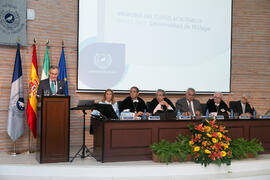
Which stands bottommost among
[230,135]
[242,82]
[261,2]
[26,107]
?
[230,135]

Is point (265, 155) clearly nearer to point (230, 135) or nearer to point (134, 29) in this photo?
point (230, 135)

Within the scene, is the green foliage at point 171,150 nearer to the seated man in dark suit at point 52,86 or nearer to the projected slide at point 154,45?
the seated man in dark suit at point 52,86

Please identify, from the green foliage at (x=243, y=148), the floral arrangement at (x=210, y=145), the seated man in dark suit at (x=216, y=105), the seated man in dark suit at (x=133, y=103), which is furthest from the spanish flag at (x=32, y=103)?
the green foliage at (x=243, y=148)

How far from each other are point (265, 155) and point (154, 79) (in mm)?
2517

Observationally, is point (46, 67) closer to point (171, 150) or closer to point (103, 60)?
point (103, 60)

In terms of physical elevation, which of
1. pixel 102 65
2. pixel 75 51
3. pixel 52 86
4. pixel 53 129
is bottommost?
pixel 53 129

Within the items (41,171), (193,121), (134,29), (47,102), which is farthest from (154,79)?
(41,171)

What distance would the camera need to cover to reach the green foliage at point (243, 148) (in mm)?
4668

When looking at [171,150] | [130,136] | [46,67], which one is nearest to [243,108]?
[171,150]

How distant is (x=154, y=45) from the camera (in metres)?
6.30

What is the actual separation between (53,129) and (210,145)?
2.26 m

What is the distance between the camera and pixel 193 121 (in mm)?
4793

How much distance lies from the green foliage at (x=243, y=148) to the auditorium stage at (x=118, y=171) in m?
0.20

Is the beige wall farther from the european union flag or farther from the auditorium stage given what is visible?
the auditorium stage
